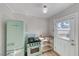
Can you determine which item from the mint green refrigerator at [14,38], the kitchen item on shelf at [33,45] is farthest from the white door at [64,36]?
the mint green refrigerator at [14,38]

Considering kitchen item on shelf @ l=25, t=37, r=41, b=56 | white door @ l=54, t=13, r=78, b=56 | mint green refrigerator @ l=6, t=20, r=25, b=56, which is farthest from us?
kitchen item on shelf @ l=25, t=37, r=41, b=56

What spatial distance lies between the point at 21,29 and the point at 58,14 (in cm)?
115

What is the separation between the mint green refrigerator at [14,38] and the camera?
2.36 metres

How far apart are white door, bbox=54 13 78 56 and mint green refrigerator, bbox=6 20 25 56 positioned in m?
1.02

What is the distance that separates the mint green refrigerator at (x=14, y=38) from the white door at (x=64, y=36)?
3.35 ft

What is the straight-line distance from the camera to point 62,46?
2.65 m

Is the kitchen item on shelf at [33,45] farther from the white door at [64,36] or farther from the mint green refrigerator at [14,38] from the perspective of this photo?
the white door at [64,36]

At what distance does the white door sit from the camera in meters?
2.23

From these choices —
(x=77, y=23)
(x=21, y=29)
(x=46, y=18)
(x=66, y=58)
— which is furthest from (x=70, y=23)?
(x=66, y=58)

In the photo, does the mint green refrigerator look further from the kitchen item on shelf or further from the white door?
the white door

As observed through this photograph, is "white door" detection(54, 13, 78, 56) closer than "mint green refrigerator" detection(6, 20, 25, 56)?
Yes

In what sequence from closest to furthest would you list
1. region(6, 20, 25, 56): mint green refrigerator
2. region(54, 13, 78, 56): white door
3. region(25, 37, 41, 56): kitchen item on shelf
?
region(54, 13, 78, 56): white door < region(6, 20, 25, 56): mint green refrigerator < region(25, 37, 41, 56): kitchen item on shelf

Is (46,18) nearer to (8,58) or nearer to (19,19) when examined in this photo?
(19,19)

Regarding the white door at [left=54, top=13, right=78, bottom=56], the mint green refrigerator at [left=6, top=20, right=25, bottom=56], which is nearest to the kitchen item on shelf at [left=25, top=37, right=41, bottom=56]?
the mint green refrigerator at [left=6, top=20, right=25, bottom=56]
